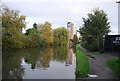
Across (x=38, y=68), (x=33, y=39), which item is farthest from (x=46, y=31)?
(x=38, y=68)

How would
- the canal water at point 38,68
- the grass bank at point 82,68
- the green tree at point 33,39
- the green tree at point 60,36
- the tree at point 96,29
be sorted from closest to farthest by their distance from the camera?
the grass bank at point 82,68 → the canal water at point 38,68 → the tree at point 96,29 → the green tree at point 33,39 → the green tree at point 60,36

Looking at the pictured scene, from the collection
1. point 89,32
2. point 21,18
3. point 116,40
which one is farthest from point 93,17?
point 21,18

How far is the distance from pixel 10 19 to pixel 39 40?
15.4 metres

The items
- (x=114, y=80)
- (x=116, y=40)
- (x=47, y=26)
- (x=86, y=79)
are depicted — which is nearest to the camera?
(x=114, y=80)

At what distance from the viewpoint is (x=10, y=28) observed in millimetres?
25656

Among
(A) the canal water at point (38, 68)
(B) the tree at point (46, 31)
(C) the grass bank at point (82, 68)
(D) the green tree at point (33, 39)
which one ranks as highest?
(B) the tree at point (46, 31)

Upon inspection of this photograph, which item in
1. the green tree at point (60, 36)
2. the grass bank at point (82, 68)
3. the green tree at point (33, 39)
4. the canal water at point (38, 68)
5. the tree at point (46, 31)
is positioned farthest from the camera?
the green tree at point (60, 36)

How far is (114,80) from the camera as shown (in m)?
6.71

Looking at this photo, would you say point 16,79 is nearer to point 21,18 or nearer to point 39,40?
point 21,18

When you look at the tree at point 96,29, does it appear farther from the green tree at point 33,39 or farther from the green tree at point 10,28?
the green tree at point 33,39

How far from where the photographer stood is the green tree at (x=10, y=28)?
25.4 metres

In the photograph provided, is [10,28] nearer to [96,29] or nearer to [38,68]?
[96,29]

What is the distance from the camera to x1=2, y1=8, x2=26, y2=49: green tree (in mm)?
25406

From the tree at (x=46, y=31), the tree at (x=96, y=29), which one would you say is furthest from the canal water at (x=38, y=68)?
the tree at (x=46, y=31)
